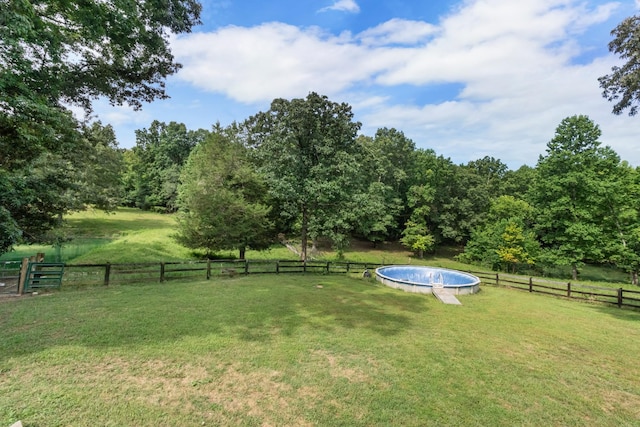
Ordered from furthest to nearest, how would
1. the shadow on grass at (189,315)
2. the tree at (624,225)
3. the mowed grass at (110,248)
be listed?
the tree at (624,225), the mowed grass at (110,248), the shadow on grass at (189,315)

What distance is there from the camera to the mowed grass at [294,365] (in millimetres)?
4160

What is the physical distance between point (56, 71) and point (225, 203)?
1026 centimetres

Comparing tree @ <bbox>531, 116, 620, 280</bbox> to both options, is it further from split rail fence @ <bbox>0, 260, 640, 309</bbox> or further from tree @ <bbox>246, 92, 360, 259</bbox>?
tree @ <bbox>246, 92, 360, 259</bbox>

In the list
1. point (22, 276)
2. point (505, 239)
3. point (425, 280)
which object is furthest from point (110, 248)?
point (505, 239)

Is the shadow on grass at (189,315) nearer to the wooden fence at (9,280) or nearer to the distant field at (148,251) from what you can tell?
the wooden fence at (9,280)

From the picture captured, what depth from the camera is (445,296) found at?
13031 millimetres

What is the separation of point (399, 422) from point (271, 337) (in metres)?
3.56

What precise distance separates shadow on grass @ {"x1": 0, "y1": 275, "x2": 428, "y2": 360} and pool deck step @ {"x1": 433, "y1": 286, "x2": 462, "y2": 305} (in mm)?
1311

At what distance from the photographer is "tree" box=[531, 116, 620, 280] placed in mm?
→ 24125

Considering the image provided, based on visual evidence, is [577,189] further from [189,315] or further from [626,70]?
[189,315]

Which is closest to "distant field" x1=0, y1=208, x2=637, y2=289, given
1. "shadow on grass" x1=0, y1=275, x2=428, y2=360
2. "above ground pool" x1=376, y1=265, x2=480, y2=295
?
"shadow on grass" x1=0, y1=275, x2=428, y2=360

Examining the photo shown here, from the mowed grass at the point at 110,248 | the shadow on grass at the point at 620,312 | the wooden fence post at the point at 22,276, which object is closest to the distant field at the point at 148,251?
the mowed grass at the point at 110,248

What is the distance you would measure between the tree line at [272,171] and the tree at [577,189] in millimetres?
107

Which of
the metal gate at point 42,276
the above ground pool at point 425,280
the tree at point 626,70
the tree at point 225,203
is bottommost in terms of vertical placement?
the above ground pool at point 425,280
